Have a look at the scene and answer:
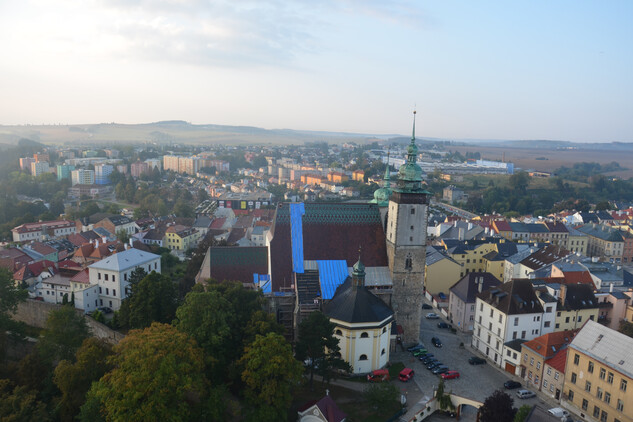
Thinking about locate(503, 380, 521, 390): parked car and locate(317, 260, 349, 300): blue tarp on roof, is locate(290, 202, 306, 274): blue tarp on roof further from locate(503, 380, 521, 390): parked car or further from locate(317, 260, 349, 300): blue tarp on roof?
locate(503, 380, 521, 390): parked car

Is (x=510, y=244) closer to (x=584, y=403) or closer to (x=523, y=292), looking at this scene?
(x=523, y=292)

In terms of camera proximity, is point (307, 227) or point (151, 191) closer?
point (307, 227)

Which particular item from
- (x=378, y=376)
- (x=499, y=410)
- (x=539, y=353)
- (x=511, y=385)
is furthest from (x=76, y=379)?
(x=539, y=353)

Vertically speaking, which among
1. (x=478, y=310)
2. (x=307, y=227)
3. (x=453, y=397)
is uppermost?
(x=307, y=227)

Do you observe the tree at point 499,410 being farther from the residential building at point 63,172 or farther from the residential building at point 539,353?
the residential building at point 63,172

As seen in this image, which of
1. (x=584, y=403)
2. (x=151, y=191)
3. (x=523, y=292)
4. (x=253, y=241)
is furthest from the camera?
(x=151, y=191)

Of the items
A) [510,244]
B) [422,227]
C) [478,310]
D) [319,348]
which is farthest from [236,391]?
[510,244]

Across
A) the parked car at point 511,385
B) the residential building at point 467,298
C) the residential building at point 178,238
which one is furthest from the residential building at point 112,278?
the parked car at point 511,385
